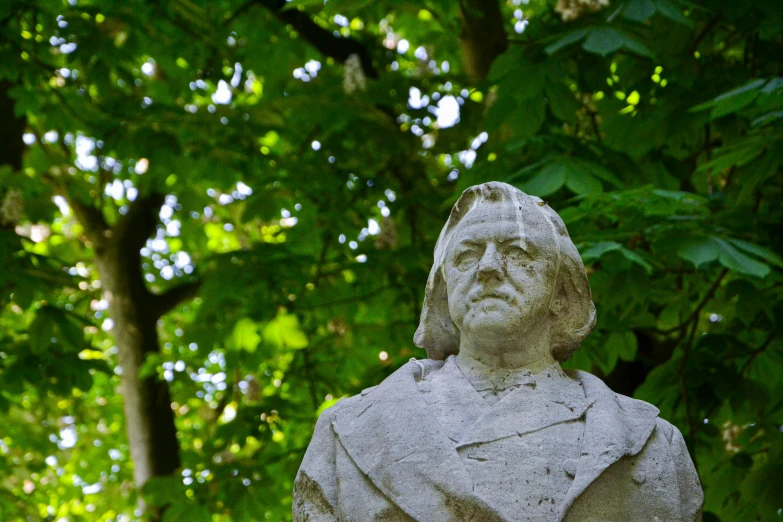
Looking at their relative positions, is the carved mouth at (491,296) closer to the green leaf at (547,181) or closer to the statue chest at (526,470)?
the statue chest at (526,470)

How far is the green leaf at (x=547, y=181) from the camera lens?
720cm

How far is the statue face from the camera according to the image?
473cm

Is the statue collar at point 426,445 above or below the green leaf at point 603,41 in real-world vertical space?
below

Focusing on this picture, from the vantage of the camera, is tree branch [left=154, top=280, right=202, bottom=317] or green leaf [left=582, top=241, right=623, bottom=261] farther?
tree branch [left=154, top=280, right=202, bottom=317]

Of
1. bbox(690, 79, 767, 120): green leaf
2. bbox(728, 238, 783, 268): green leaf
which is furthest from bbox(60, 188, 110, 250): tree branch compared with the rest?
bbox(690, 79, 767, 120): green leaf

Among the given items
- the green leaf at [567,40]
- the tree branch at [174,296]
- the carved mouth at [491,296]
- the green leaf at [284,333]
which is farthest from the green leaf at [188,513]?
the carved mouth at [491,296]

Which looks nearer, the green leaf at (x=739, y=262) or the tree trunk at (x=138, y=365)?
the green leaf at (x=739, y=262)

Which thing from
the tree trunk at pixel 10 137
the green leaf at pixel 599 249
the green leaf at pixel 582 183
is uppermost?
the green leaf at pixel 582 183

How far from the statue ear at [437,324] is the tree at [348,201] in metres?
2.00

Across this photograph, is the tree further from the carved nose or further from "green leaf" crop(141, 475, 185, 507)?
the carved nose

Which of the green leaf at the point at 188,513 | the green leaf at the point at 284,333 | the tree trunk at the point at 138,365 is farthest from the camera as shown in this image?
the tree trunk at the point at 138,365

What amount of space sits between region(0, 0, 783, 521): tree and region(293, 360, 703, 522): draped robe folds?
236cm

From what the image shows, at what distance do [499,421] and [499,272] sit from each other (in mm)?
544

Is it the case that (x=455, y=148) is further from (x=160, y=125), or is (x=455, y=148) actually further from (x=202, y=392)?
(x=202, y=392)
